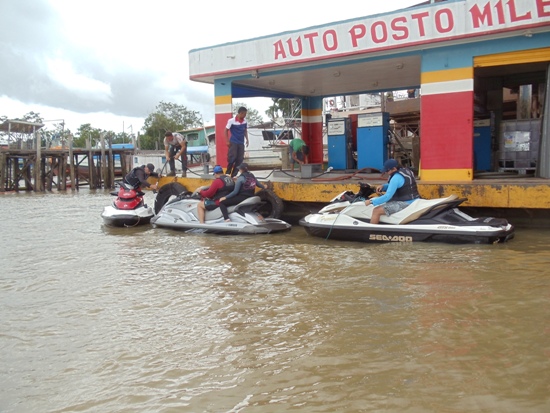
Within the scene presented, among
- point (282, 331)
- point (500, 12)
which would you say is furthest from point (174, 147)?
point (282, 331)

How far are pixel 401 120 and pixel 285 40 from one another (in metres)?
8.69

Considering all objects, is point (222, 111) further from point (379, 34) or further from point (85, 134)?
point (85, 134)

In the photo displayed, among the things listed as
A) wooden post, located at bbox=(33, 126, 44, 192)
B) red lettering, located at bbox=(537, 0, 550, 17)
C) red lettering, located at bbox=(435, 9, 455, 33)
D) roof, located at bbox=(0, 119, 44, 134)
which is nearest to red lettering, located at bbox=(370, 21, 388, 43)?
red lettering, located at bbox=(435, 9, 455, 33)

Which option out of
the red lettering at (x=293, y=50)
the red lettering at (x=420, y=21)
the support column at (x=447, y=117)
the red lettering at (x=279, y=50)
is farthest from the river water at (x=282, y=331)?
the red lettering at (x=279, y=50)

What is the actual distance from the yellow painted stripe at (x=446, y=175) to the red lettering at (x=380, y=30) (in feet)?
9.19

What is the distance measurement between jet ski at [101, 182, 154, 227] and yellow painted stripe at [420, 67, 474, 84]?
6.67m

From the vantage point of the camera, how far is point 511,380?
347 cm

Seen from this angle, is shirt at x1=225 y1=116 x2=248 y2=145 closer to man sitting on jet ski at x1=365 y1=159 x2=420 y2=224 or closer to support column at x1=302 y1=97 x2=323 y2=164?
man sitting on jet ski at x1=365 y1=159 x2=420 y2=224

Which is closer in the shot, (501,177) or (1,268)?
(1,268)

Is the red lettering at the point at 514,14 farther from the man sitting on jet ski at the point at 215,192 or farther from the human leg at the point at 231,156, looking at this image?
the human leg at the point at 231,156

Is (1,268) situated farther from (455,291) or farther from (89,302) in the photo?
(455,291)

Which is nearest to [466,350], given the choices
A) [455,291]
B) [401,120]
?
[455,291]

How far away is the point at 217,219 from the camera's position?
1029 cm

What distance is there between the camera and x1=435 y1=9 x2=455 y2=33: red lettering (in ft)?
31.7
